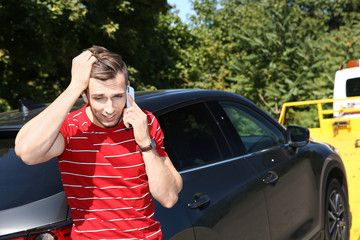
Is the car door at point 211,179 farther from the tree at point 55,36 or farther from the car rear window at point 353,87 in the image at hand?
the tree at point 55,36

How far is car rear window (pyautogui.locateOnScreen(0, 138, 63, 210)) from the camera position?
2.02m

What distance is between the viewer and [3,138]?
231cm

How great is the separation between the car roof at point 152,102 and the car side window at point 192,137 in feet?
Result: 0.17

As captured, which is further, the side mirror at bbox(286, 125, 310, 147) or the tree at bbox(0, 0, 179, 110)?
the tree at bbox(0, 0, 179, 110)

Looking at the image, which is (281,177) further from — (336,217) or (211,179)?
(336,217)

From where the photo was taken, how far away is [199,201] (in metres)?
2.63

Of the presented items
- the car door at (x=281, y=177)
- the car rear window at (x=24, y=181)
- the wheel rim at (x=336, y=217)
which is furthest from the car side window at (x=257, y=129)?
the car rear window at (x=24, y=181)

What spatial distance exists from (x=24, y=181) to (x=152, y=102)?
0.87 meters

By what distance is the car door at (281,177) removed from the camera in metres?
3.43

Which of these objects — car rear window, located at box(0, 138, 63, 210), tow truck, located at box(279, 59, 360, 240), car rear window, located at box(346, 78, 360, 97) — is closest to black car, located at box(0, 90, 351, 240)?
car rear window, located at box(0, 138, 63, 210)

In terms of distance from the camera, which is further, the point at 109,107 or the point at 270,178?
the point at 270,178

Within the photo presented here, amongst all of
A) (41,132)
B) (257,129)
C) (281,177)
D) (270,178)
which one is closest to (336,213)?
(257,129)

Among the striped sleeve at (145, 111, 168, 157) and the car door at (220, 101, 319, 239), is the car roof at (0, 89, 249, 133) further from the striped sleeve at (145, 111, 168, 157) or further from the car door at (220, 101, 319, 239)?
the striped sleeve at (145, 111, 168, 157)

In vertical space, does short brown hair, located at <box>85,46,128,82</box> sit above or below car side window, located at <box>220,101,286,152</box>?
above
